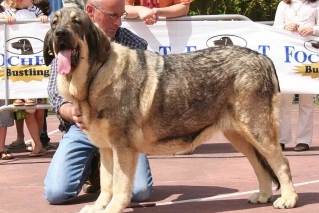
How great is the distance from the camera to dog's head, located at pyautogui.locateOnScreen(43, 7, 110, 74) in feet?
17.6

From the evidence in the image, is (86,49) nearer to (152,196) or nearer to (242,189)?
(152,196)

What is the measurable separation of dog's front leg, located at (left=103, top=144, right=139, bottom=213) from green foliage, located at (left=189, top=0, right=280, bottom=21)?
60.7 ft

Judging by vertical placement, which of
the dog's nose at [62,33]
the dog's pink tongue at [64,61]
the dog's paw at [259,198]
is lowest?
the dog's paw at [259,198]

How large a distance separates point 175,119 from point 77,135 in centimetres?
141

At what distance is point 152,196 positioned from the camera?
23.3ft

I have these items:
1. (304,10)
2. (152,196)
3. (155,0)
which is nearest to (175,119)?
(152,196)

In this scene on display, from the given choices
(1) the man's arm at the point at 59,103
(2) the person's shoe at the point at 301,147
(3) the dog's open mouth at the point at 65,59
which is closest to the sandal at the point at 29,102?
(1) the man's arm at the point at 59,103

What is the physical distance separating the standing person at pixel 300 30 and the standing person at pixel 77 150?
11.4 ft

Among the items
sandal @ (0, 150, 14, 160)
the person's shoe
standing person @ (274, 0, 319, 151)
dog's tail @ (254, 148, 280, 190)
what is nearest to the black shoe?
dog's tail @ (254, 148, 280, 190)

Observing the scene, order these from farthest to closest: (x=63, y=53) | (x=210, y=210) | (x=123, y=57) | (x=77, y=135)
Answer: (x=77, y=135) < (x=210, y=210) < (x=123, y=57) < (x=63, y=53)

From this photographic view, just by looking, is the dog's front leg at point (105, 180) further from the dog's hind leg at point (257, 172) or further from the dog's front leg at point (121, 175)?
the dog's hind leg at point (257, 172)

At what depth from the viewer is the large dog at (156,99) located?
18.5 ft

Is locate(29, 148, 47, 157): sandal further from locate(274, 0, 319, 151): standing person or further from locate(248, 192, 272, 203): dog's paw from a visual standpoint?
locate(248, 192, 272, 203): dog's paw

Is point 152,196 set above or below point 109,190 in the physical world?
below
